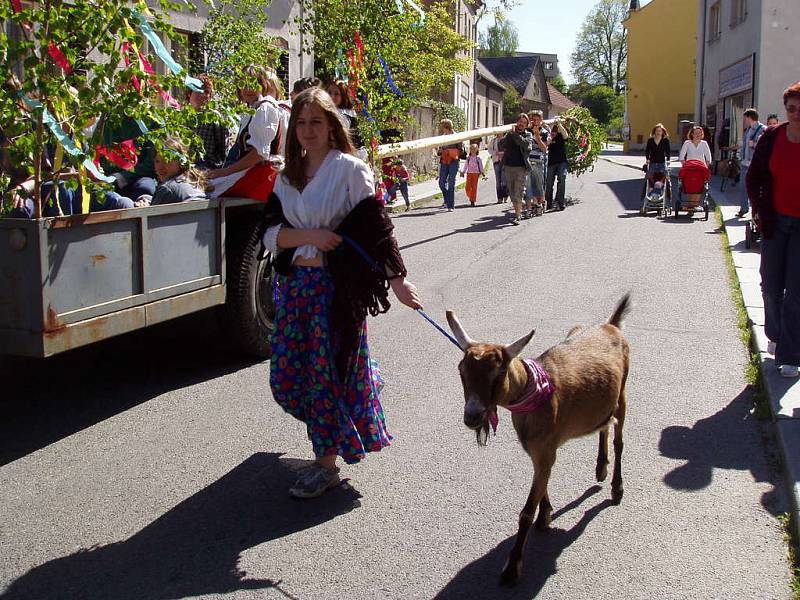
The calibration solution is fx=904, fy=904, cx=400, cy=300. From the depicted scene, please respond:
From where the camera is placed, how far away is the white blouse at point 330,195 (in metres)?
4.14

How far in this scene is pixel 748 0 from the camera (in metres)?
26.5

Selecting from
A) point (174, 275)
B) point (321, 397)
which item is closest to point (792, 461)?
point (321, 397)

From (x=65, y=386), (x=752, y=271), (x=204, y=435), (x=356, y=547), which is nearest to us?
(x=356, y=547)

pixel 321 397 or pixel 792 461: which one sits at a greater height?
pixel 321 397

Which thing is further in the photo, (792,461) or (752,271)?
(752,271)

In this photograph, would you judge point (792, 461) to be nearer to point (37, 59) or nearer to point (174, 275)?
point (174, 275)

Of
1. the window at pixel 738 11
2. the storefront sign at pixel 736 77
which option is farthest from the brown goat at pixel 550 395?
the window at pixel 738 11

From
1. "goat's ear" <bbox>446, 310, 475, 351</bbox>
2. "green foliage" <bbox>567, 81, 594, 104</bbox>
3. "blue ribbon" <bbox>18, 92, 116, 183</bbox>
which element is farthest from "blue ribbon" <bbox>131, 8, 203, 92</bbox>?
"green foliage" <bbox>567, 81, 594, 104</bbox>

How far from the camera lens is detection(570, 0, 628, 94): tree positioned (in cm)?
9581

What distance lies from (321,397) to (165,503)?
0.92 m

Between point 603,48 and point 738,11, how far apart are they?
237ft

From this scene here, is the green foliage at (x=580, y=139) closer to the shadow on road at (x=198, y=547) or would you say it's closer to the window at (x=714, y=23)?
the window at (x=714, y=23)

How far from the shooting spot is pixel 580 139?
1956 centimetres

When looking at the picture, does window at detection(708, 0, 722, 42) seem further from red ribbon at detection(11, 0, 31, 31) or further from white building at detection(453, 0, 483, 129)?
red ribbon at detection(11, 0, 31, 31)
